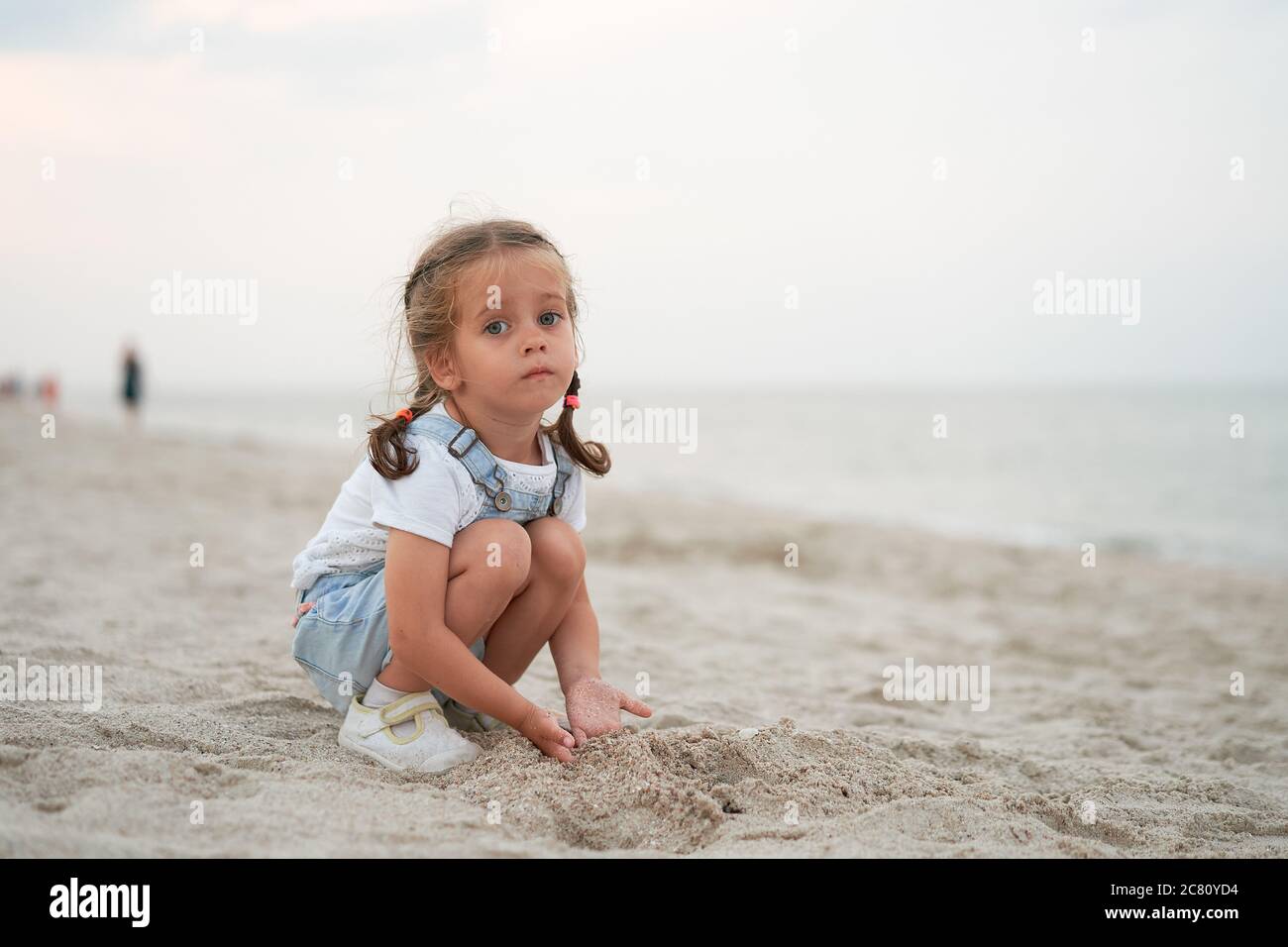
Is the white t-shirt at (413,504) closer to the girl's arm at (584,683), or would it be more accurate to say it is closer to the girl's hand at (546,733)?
the girl's arm at (584,683)

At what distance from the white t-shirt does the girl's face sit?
0.60 feet

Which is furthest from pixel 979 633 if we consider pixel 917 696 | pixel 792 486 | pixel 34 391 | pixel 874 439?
pixel 34 391

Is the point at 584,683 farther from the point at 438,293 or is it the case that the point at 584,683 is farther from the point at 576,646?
the point at 438,293

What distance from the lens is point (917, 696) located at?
12.6ft

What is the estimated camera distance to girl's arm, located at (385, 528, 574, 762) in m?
2.21

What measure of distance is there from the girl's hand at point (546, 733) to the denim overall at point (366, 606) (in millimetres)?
320

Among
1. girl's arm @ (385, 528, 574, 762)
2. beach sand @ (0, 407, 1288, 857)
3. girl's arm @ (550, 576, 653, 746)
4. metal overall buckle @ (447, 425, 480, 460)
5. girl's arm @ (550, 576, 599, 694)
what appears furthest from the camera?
girl's arm @ (550, 576, 599, 694)

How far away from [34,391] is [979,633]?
40.0m

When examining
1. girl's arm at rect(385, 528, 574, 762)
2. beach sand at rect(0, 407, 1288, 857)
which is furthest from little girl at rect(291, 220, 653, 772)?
beach sand at rect(0, 407, 1288, 857)

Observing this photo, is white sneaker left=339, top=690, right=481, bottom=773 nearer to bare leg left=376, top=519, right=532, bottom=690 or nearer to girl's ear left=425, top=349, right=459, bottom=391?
bare leg left=376, top=519, right=532, bottom=690

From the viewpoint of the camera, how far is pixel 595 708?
247 cm
